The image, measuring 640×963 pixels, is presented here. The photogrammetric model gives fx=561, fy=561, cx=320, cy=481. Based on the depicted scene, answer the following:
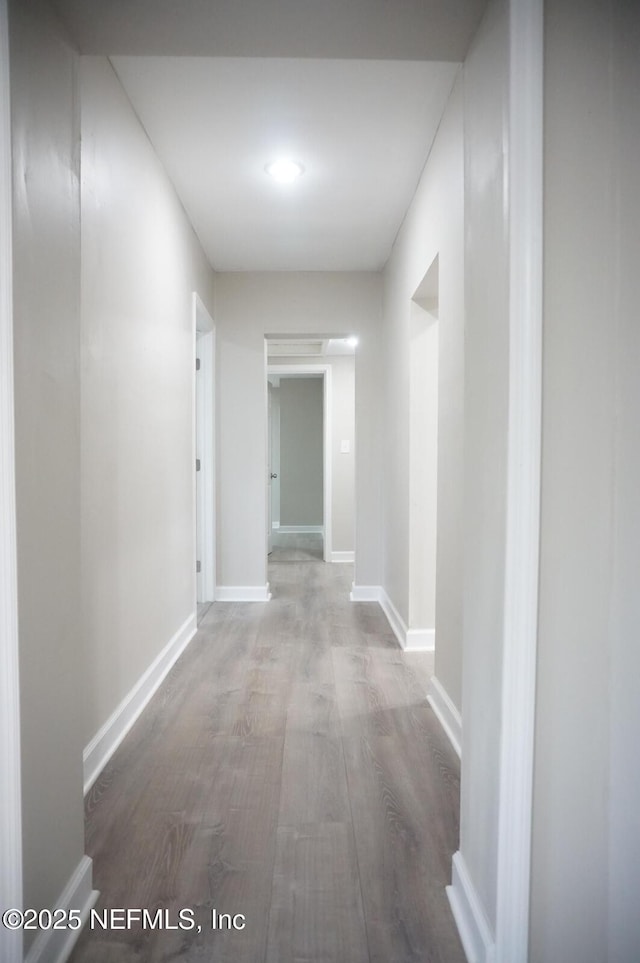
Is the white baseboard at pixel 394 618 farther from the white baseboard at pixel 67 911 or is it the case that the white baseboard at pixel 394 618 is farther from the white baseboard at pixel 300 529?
the white baseboard at pixel 300 529

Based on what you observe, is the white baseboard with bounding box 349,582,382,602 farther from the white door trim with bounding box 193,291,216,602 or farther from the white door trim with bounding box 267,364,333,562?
the white door trim with bounding box 267,364,333,562

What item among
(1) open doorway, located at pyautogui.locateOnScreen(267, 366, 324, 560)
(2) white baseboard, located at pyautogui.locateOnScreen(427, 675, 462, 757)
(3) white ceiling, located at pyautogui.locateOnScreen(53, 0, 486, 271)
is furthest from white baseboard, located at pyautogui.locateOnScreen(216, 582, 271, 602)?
(1) open doorway, located at pyautogui.locateOnScreen(267, 366, 324, 560)

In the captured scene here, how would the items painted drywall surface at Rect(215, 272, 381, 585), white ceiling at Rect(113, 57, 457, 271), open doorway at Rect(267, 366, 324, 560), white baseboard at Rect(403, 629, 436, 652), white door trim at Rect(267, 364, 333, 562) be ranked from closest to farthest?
white ceiling at Rect(113, 57, 457, 271)
white baseboard at Rect(403, 629, 436, 652)
painted drywall surface at Rect(215, 272, 381, 585)
white door trim at Rect(267, 364, 333, 562)
open doorway at Rect(267, 366, 324, 560)

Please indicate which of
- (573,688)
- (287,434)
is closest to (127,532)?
(573,688)

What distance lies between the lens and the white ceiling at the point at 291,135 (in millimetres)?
1957

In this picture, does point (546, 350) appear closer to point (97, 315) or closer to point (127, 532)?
point (97, 315)

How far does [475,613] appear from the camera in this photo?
4.08 feet

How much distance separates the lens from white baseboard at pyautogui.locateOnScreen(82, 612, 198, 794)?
1.81m

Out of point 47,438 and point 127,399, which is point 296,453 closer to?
point 127,399

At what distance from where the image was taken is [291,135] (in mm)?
2322

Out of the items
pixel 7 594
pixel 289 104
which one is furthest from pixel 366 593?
pixel 7 594

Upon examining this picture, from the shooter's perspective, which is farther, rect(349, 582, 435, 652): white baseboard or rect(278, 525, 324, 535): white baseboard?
rect(278, 525, 324, 535): white baseboard

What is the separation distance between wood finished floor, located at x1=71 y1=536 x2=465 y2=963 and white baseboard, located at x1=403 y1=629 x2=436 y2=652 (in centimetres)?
25

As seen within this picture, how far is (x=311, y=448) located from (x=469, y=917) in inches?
274
